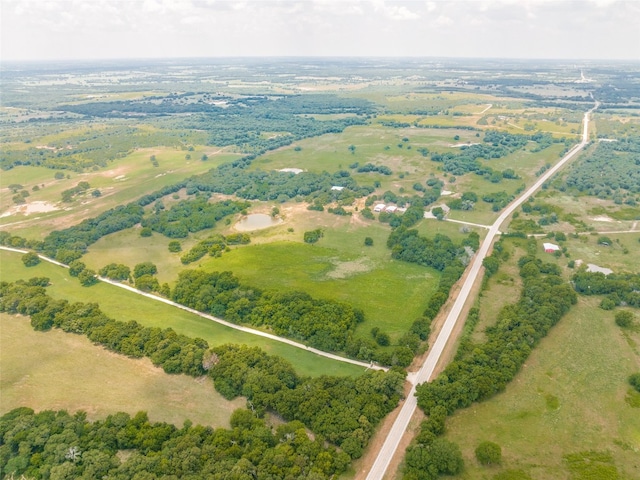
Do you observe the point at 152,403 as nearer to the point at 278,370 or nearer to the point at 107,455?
the point at 107,455

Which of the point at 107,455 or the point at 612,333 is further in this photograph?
the point at 612,333

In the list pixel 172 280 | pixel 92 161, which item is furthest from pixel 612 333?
pixel 92 161

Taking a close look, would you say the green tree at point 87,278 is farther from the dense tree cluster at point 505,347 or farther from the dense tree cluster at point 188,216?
the dense tree cluster at point 505,347

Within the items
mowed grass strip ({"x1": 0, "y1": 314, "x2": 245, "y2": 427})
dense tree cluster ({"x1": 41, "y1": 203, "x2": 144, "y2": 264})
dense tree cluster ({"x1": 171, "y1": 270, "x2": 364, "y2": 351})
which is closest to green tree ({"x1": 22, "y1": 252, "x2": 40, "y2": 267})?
dense tree cluster ({"x1": 41, "y1": 203, "x2": 144, "y2": 264})

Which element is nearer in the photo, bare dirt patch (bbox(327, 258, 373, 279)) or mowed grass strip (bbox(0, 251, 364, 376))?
mowed grass strip (bbox(0, 251, 364, 376))

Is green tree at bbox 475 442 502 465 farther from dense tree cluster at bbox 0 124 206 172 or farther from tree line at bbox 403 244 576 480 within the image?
dense tree cluster at bbox 0 124 206 172
